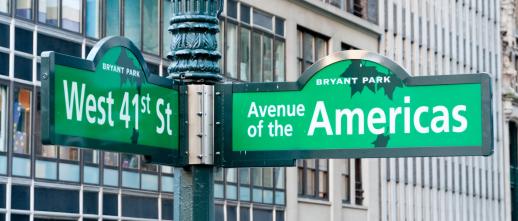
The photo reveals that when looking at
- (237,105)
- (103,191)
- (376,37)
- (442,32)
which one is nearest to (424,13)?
(442,32)

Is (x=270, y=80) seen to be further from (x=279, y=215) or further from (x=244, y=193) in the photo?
(x=279, y=215)

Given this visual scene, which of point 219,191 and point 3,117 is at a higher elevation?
point 3,117

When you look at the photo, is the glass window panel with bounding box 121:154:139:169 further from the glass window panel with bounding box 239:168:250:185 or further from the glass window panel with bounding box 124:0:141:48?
the glass window panel with bounding box 239:168:250:185

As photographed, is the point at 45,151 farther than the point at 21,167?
Yes

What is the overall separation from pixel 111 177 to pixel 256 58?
9.78 metres

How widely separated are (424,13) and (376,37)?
717cm

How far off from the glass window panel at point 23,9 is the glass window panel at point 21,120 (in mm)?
1482

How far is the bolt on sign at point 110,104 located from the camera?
6938 millimetres

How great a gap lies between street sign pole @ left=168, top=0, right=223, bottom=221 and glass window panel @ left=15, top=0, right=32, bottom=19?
21.5 m

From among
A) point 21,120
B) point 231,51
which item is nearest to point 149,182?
point 21,120

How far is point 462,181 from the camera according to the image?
62.9 m

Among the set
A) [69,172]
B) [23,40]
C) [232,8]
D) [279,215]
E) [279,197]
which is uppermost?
Result: [232,8]

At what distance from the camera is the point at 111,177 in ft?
106

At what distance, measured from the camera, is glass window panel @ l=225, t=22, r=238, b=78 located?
129ft
